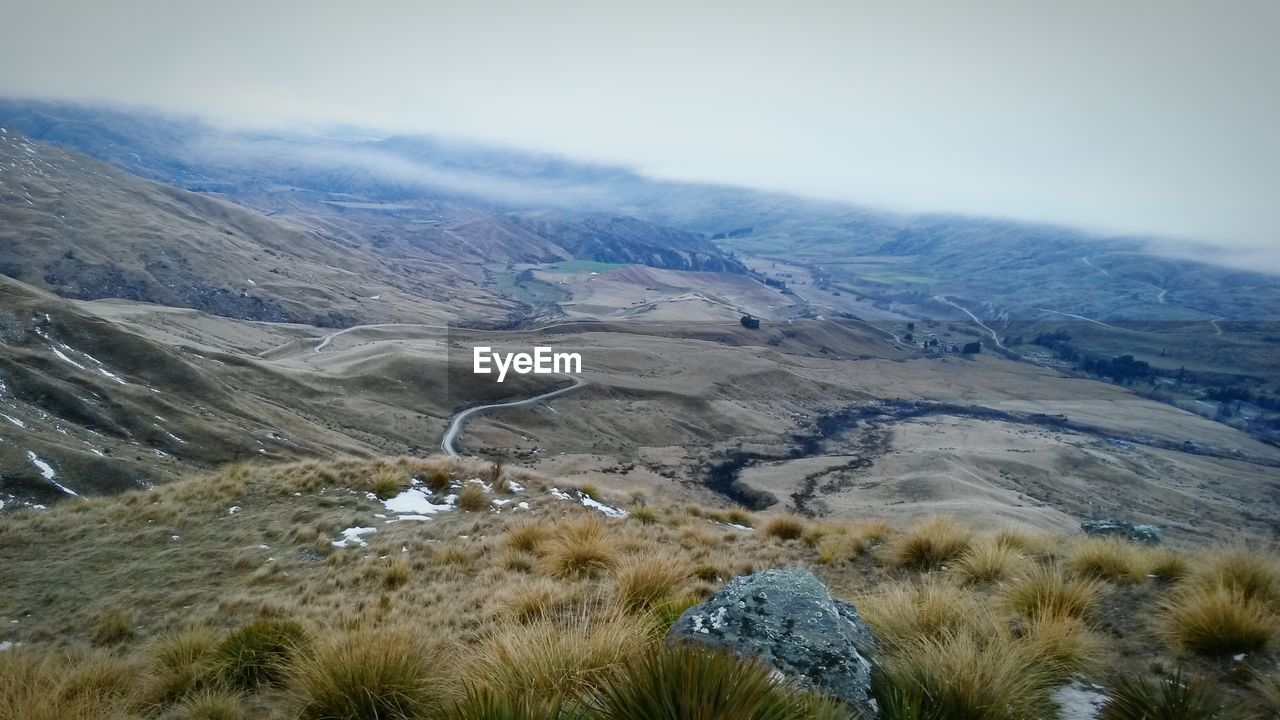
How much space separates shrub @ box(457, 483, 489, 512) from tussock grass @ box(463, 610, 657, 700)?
31.5ft

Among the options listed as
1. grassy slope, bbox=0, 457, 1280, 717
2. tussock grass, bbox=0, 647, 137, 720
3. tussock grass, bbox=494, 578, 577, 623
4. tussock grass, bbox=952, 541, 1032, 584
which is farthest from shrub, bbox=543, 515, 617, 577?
tussock grass, bbox=952, 541, 1032, 584

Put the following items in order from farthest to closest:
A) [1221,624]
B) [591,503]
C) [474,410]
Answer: [474,410] → [591,503] → [1221,624]

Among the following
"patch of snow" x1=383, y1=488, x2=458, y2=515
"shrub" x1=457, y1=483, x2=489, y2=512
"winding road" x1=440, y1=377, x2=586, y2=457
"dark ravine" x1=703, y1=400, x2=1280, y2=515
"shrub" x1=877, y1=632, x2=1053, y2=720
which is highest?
"shrub" x1=877, y1=632, x2=1053, y2=720

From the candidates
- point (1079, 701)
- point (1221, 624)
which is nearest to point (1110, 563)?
point (1221, 624)

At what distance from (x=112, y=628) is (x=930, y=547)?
11.6 m

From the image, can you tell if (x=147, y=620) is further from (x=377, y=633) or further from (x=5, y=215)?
(x=5, y=215)

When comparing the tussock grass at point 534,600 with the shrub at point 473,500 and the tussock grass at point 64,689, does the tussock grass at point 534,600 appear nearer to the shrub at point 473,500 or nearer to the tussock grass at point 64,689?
the tussock grass at point 64,689

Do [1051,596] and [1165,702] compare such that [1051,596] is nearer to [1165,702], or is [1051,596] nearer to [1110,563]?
[1110,563]

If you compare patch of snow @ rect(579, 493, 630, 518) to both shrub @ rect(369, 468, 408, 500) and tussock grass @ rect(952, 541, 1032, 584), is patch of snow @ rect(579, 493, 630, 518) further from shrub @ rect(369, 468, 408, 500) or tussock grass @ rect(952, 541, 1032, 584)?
tussock grass @ rect(952, 541, 1032, 584)

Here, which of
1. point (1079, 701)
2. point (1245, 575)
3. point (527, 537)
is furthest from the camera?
point (527, 537)

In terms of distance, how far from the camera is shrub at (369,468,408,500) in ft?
47.8

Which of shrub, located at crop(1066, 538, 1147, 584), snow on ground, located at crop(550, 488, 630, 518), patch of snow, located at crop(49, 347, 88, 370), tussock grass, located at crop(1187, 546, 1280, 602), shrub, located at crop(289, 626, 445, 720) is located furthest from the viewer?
patch of snow, located at crop(49, 347, 88, 370)

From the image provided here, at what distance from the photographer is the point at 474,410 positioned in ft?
240

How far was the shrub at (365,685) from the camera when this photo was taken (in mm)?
4113
